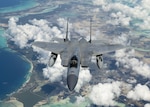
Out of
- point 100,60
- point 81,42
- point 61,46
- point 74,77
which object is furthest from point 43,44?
point 74,77

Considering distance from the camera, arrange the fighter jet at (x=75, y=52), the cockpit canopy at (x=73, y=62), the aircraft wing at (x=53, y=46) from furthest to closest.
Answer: the aircraft wing at (x=53, y=46), the cockpit canopy at (x=73, y=62), the fighter jet at (x=75, y=52)

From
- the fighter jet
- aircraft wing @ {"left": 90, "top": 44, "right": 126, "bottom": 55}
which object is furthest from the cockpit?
aircraft wing @ {"left": 90, "top": 44, "right": 126, "bottom": 55}

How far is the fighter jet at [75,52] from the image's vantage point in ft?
176

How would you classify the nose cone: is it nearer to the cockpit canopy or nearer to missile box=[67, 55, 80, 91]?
missile box=[67, 55, 80, 91]

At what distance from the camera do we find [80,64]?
59.7 meters

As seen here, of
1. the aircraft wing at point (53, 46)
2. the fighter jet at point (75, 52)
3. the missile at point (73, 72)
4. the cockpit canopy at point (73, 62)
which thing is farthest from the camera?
the aircraft wing at point (53, 46)

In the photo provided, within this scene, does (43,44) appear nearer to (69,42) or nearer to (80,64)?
(69,42)

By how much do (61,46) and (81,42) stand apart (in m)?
6.33

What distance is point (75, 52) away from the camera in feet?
202

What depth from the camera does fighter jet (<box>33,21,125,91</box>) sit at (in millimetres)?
53775

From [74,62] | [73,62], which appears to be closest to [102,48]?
[74,62]

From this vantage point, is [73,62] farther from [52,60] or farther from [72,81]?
[52,60]

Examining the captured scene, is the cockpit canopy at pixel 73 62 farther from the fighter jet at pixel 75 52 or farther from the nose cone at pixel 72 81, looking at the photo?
the nose cone at pixel 72 81

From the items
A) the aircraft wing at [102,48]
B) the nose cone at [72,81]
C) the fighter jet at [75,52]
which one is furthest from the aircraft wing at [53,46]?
the nose cone at [72,81]
